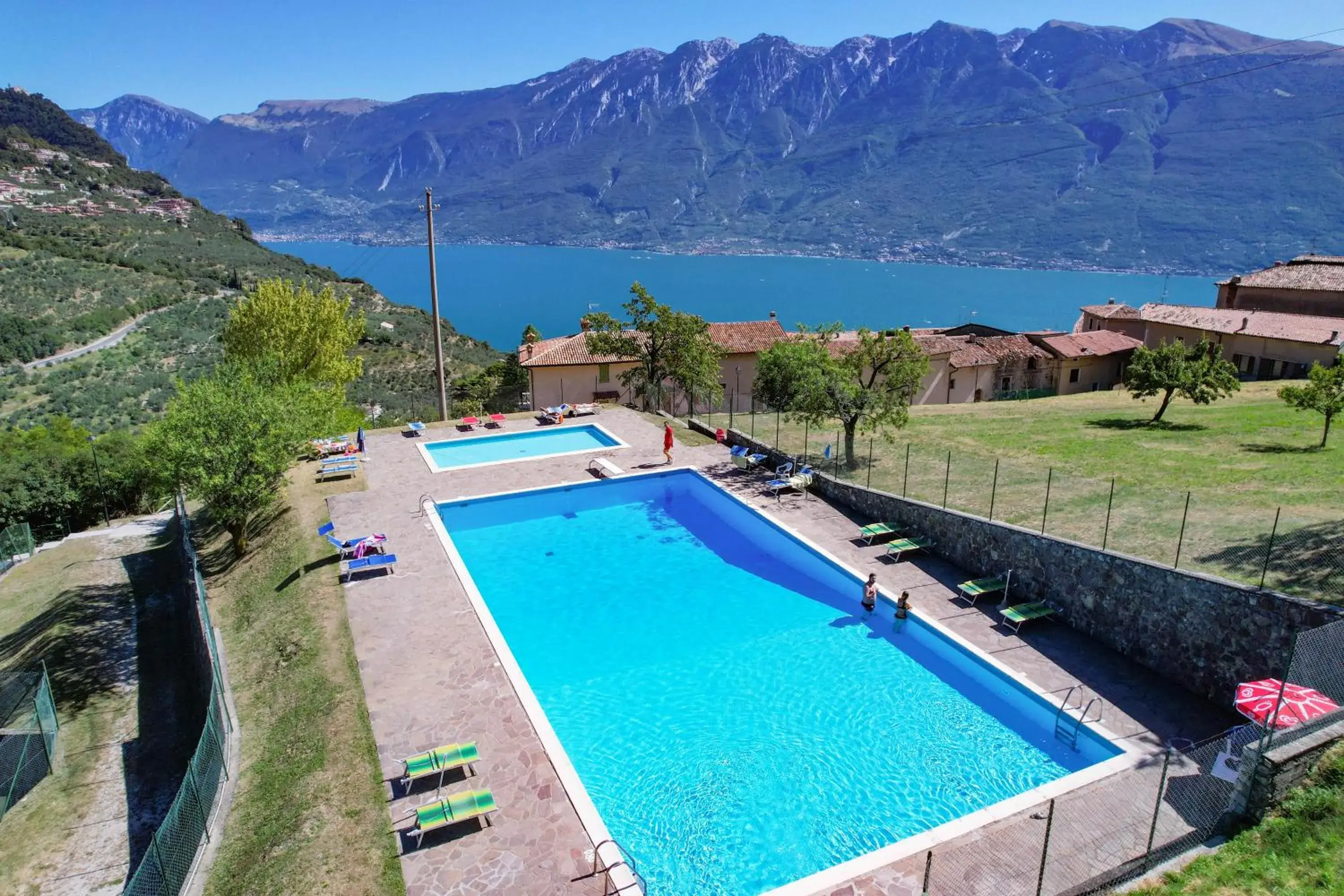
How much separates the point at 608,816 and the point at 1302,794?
29.0 feet

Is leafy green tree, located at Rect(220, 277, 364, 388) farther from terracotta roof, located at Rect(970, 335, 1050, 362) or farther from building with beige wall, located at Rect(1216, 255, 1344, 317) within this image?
building with beige wall, located at Rect(1216, 255, 1344, 317)

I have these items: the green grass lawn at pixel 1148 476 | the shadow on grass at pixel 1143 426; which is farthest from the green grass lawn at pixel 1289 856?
the shadow on grass at pixel 1143 426

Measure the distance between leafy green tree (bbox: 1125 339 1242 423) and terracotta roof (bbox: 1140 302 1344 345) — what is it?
16802mm

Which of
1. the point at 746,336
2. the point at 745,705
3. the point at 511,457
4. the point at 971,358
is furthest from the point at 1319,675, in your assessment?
the point at 971,358

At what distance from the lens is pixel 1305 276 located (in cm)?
4750

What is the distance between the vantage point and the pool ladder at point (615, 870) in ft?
30.1

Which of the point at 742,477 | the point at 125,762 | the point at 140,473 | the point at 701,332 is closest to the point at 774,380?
the point at 701,332

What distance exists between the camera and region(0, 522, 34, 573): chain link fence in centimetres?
2252

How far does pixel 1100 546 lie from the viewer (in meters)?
15.4

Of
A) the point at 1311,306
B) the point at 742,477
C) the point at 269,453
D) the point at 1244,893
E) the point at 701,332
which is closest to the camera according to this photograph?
the point at 1244,893

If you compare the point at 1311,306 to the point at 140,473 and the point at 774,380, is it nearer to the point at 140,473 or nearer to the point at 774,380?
the point at 774,380

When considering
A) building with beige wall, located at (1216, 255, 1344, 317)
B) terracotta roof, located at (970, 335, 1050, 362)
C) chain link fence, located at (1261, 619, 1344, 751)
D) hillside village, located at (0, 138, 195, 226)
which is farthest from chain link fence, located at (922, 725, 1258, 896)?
hillside village, located at (0, 138, 195, 226)

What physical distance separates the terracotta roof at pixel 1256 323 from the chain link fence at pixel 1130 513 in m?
28.6

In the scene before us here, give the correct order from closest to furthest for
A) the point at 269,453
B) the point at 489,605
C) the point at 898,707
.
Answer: the point at 898,707 → the point at 489,605 → the point at 269,453
